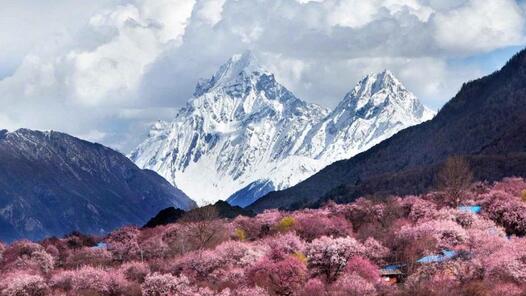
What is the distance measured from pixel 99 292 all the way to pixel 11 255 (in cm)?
8020

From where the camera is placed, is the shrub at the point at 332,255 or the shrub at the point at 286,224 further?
the shrub at the point at 286,224

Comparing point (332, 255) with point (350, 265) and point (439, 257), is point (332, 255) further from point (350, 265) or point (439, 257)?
point (439, 257)

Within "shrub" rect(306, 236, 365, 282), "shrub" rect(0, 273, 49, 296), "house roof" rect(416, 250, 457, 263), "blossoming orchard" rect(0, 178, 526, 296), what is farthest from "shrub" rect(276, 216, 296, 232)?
"house roof" rect(416, 250, 457, 263)

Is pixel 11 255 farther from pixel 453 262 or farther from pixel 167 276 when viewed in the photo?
pixel 453 262

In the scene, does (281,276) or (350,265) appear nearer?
(281,276)

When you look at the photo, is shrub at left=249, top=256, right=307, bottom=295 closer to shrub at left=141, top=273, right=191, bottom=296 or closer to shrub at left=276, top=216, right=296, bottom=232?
shrub at left=141, top=273, right=191, bottom=296

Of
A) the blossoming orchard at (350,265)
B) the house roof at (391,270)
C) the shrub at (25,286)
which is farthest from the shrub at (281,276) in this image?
the shrub at (25,286)

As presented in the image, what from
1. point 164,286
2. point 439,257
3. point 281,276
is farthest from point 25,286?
point 439,257

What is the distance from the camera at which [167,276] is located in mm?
103625

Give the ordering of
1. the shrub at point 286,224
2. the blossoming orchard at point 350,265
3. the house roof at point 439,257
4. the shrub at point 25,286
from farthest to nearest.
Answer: the shrub at point 286,224
the shrub at point 25,286
the house roof at point 439,257
the blossoming orchard at point 350,265

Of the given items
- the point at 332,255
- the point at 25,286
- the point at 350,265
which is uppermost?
the point at 25,286

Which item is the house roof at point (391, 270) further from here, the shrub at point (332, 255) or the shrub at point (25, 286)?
the shrub at point (25, 286)

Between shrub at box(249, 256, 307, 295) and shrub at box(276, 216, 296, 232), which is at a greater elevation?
shrub at box(276, 216, 296, 232)

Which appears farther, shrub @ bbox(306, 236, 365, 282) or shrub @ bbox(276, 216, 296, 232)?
shrub @ bbox(276, 216, 296, 232)
